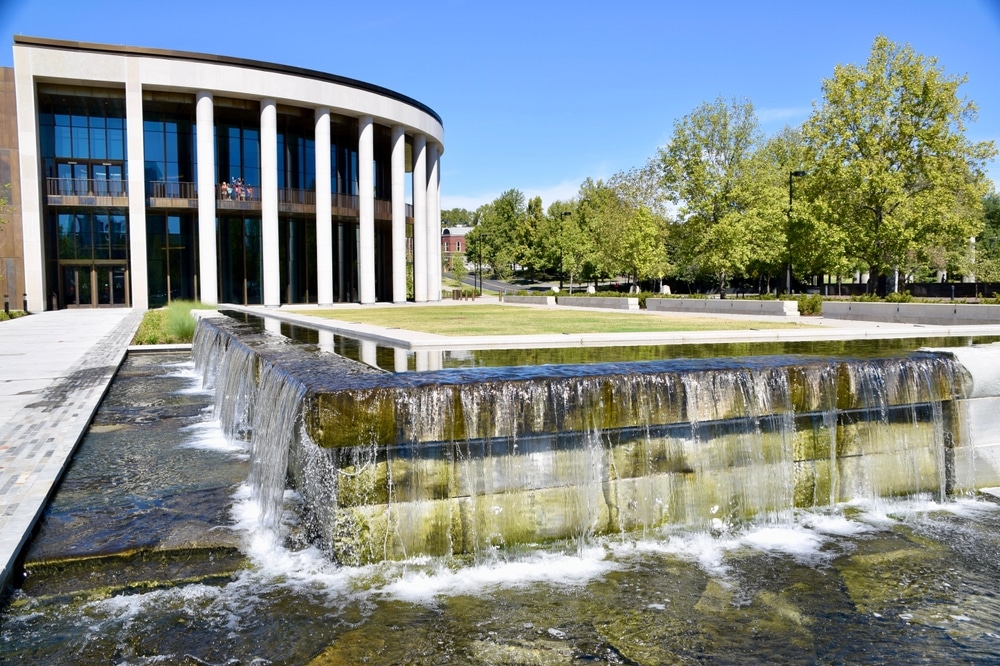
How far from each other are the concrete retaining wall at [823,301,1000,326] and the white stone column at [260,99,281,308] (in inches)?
1226

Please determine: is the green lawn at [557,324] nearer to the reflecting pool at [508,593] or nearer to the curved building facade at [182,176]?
A: the reflecting pool at [508,593]

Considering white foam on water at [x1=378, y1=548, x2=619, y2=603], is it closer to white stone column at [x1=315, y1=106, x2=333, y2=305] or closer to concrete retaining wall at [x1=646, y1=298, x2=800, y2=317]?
concrete retaining wall at [x1=646, y1=298, x2=800, y2=317]

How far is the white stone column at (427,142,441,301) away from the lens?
182ft

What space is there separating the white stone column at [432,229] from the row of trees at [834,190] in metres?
14.2

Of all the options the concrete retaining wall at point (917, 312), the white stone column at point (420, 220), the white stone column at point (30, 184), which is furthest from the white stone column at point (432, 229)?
the concrete retaining wall at point (917, 312)

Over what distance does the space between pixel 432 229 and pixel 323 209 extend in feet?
38.0

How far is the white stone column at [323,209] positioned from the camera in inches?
1802

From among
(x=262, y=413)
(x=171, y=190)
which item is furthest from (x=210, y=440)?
(x=171, y=190)

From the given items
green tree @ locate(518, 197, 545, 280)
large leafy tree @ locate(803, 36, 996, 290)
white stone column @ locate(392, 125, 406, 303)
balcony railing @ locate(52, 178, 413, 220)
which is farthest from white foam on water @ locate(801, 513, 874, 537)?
green tree @ locate(518, 197, 545, 280)

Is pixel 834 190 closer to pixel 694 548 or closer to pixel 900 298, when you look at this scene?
pixel 900 298

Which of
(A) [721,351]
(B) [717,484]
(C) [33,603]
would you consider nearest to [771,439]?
(B) [717,484]

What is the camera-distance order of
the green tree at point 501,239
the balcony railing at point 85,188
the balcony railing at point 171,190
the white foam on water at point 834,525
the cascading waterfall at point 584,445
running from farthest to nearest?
1. the green tree at point 501,239
2. the balcony railing at point 171,190
3. the balcony railing at point 85,188
4. the white foam on water at point 834,525
5. the cascading waterfall at point 584,445

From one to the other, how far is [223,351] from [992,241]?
89736mm

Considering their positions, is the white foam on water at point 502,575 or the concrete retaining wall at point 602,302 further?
the concrete retaining wall at point 602,302
